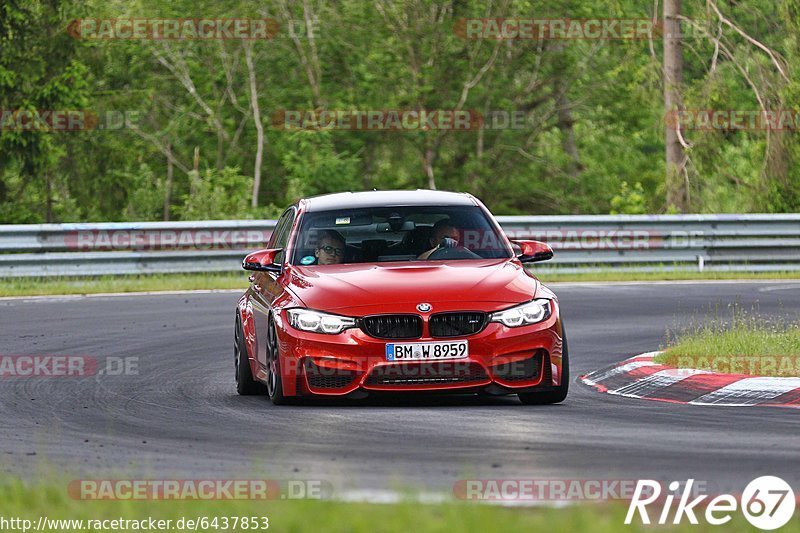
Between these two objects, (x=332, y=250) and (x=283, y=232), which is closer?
(x=332, y=250)

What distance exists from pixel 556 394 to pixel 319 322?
66.3 inches

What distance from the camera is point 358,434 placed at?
904 cm

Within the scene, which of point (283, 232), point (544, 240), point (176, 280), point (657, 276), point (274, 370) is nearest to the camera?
→ point (274, 370)

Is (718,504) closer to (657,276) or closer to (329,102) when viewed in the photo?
(657,276)

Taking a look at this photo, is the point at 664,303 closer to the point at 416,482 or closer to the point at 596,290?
the point at 596,290

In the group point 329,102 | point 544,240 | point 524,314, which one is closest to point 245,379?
point 524,314

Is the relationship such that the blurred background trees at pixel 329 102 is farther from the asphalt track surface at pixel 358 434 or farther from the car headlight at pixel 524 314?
the car headlight at pixel 524 314

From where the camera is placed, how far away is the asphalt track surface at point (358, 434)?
7625mm

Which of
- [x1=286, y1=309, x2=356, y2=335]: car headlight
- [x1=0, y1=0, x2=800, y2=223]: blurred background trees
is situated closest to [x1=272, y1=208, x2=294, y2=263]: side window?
[x1=286, y1=309, x2=356, y2=335]: car headlight

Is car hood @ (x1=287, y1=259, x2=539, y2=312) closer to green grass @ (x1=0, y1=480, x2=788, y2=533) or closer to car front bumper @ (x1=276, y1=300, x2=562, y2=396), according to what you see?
car front bumper @ (x1=276, y1=300, x2=562, y2=396)

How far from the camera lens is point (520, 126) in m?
40.2

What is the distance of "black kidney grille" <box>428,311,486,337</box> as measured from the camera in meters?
10.4

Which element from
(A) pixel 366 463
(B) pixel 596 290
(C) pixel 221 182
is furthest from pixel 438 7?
(A) pixel 366 463

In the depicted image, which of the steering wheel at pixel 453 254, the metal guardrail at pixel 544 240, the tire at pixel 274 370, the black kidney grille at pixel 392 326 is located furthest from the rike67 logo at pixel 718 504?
the metal guardrail at pixel 544 240
